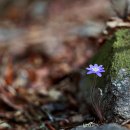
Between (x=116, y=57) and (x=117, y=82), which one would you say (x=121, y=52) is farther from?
(x=117, y=82)

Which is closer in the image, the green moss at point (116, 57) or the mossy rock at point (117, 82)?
the mossy rock at point (117, 82)

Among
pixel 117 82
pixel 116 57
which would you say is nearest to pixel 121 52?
pixel 116 57

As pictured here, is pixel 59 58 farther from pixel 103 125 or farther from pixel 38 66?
pixel 103 125

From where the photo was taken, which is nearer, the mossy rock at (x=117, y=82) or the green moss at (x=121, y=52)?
the mossy rock at (x=117, y=82)

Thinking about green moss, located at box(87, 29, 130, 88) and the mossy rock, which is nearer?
the mossy rock

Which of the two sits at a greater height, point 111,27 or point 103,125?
point 111,27

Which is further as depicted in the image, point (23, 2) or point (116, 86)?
point (23, 2)

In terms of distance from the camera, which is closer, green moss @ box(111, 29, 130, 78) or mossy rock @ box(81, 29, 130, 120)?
mossy rock @ box(81, 29, 130, 120)

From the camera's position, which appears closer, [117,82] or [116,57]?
[117,82]

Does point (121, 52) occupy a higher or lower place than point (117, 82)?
higher

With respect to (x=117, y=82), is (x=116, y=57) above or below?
above

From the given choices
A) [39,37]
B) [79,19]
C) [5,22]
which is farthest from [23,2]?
[39,37]
